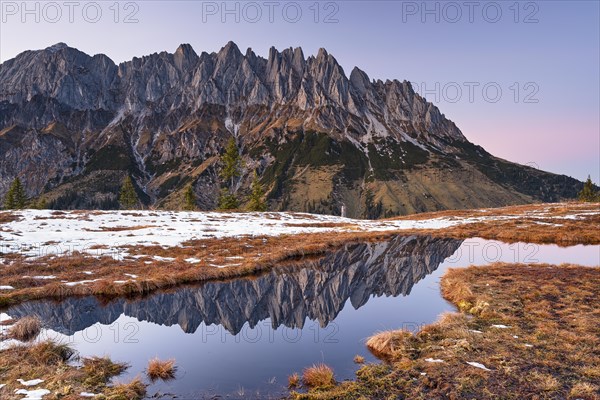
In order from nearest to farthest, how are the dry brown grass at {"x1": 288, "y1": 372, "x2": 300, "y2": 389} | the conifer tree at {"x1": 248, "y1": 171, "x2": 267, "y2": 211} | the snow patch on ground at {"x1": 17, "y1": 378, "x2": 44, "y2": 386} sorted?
the snow patch on ground at {"x1": 17, "y1": 378, "x2": 44, "y2": 386} → the dry brown grass at {"x1": 288, "y1": 372, "x2": 300, "y2": 389} → the conifer tree at {"x1": 248, "y1": 171, "x2": 267, "y2": 211}

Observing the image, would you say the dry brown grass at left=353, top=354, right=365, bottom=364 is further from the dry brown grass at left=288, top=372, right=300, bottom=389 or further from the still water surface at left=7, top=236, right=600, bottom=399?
the dry brown grass at left=288, top=372, right=300, bottom=389

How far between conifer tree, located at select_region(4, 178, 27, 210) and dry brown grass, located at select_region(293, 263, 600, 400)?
5349 inches

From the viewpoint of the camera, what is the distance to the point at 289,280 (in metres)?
27.8

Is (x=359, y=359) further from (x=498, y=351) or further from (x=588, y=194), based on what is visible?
(x=588, y=194)

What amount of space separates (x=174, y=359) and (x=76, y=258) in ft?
77.0

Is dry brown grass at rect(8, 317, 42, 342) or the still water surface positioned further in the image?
dry brown grass at rect(8, 317, 42, 342)

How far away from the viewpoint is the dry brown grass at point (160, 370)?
1306 cm

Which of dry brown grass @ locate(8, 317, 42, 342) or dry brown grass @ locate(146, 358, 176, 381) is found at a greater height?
dry brown grass @ locate(8, 317, 42, 342)

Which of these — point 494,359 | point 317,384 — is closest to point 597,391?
point 494,359

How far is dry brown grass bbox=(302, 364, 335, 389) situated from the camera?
12091 millimetres

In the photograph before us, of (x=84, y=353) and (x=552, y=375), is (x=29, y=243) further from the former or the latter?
(x=552, y=375)

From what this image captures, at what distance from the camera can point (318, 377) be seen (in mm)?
12375

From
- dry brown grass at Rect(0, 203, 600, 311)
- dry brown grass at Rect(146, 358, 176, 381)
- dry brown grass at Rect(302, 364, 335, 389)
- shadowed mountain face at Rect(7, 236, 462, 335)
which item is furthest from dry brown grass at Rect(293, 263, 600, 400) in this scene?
shadowed mountain face at Rect(7, 236, 462, 335)

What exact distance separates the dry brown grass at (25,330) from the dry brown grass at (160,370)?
6.94 meters
